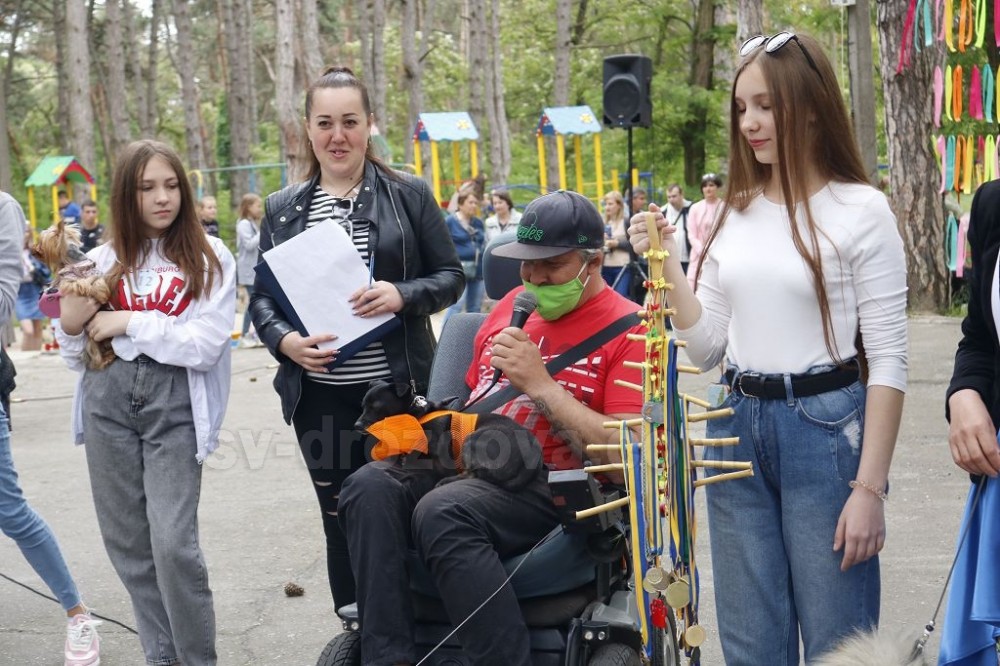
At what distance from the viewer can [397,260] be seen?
418 cm

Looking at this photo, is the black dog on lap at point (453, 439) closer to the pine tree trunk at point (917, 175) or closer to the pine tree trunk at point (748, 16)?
the pine tree trunk at point (917, 175)

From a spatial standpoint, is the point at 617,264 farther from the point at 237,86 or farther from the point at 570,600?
the point at 237,86

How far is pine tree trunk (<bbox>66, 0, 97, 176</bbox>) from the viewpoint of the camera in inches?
877

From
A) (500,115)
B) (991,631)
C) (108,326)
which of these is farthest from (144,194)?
(500,115)

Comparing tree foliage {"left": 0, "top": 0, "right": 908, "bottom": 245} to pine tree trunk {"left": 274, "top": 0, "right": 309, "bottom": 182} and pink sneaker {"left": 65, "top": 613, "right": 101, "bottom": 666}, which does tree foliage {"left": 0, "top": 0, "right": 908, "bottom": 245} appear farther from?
pink sneaker {"left": 65, "top": 613, "right": 101, "bottom": 666}

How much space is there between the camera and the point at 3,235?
4441mm

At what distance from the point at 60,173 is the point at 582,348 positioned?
21.7 meters

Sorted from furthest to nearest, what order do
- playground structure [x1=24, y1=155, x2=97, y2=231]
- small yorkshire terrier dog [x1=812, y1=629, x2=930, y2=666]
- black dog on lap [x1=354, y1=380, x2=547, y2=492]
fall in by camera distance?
1. playground structure [x1=24, y1=155, x2=97, y2=231]
2. black dog on lap [x1=354, y1=380, x2=547, y2=492]
3. small yorkshire terrier dog [x1=812, y1=629, x2=930, y2=666]

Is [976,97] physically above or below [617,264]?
above

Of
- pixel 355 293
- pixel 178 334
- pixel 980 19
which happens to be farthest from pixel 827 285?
pixel 980 19

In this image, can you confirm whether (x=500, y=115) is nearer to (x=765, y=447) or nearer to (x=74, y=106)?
(x=74, y=106)

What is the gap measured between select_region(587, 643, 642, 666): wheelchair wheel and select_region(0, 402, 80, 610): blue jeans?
2.43 meters

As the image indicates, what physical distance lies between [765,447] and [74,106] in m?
22.3

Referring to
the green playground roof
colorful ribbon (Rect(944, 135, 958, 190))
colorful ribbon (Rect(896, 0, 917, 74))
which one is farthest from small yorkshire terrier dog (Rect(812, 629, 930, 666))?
the green playground roof
